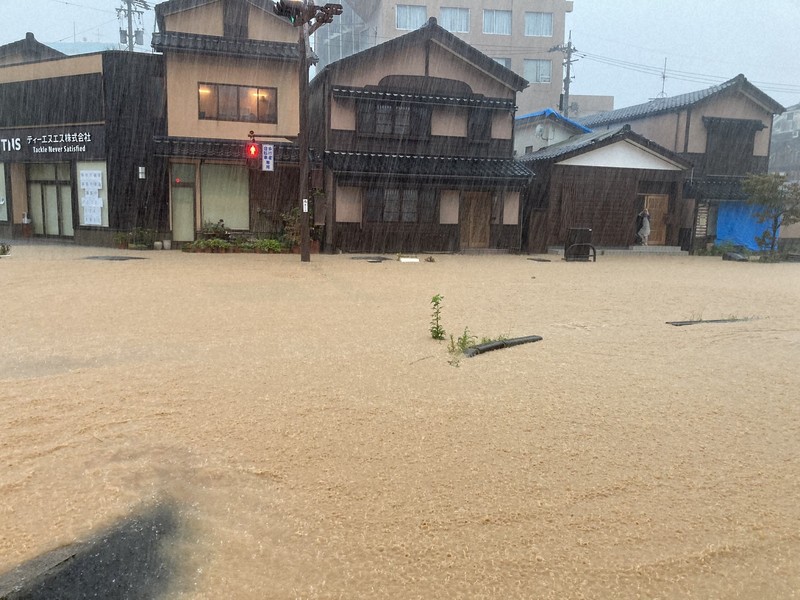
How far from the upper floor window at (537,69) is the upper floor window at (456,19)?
5.38m

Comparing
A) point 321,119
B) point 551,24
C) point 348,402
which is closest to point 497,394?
point 348,402

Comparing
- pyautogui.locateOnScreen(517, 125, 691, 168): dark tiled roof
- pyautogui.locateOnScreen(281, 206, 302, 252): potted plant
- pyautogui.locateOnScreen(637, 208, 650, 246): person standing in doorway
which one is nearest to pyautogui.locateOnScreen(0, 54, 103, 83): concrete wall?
pyautogui.locateOnScreen(281, 206, 302, 252): potted plant

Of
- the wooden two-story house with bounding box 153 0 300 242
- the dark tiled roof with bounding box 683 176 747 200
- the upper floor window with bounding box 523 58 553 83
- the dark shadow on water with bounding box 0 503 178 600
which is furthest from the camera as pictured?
the upper floor window with bounding box 523 58 553 83

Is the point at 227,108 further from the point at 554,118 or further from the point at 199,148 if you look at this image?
the point at 554,118

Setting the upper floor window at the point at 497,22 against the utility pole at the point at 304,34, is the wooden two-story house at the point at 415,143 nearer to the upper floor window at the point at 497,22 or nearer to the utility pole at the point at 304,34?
the utility pole at the point at 304,34

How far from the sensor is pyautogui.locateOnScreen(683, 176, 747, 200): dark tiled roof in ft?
85.8

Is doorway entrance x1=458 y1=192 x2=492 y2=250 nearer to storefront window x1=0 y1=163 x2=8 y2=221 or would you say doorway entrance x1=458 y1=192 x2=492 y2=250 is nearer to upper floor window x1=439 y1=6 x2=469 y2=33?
storefront window x1=0 y1=163 x2=8 y2=221

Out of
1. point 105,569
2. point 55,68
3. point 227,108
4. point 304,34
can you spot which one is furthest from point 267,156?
point 105,569

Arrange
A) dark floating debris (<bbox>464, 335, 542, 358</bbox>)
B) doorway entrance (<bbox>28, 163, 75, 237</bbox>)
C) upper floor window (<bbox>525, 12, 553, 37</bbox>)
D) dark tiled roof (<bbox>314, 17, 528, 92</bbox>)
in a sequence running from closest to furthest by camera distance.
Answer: dark floating debris (<bbox>464, 335, 542, 358</bbox>) → dark tiled roof (<bbox>314, 17, 528, 92</bbox>) → doorway entrance (<bbox>28, 163, 75, 237</bbox>) → upper floor window (<bbox>525, 12, 553, 37</bbox>)

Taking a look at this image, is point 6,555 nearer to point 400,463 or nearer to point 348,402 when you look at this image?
point 400,463

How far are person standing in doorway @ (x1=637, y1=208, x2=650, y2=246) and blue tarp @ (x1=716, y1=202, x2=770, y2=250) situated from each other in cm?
406

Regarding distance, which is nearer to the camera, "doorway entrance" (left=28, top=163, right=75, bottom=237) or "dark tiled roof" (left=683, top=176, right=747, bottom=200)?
"doorway entrance" (left=28, top=163, right=75, bottom=237)

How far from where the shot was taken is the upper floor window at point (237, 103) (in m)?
22.3

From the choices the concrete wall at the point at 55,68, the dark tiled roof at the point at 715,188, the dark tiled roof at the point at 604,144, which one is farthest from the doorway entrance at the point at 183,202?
the dark tiled roof at the point at 715,188
